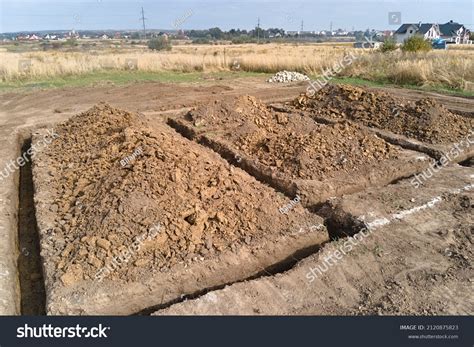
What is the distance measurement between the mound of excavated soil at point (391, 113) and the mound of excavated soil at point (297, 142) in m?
1.68

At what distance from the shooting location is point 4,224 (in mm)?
5645

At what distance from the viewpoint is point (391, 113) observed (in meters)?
9.66

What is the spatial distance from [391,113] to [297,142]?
11.9ft

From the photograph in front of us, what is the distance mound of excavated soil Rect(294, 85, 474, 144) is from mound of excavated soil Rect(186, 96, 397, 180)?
1.68 metres

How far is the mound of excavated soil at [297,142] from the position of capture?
6.92 metres

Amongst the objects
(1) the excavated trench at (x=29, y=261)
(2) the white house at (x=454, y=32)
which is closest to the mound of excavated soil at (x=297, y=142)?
(1) the excavated trench at (x=29, y=261)

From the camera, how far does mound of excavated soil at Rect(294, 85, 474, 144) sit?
8.81 meters

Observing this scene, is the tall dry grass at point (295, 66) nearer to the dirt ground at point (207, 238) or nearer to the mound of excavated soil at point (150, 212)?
the dirt ground at point (207, 238)

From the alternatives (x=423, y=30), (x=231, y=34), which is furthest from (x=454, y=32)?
(x=231, y=34)

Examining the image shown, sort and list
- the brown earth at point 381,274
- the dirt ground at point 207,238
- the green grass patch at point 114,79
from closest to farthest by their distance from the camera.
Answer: the brown earth at point 381,274, the dirt ground at point 207,238, the green grass patch at point 114,79

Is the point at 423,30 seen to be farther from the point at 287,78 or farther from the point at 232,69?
the point at 287,78

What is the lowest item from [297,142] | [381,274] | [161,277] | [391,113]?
[381,274]

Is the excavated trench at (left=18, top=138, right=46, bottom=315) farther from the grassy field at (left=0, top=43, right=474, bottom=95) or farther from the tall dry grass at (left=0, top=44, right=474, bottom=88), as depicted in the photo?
the tall dry grass at (left=0, top=44, right=474, bottom=88)

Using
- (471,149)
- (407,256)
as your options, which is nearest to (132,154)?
(407,256)
